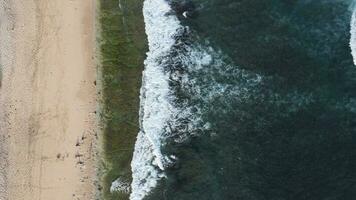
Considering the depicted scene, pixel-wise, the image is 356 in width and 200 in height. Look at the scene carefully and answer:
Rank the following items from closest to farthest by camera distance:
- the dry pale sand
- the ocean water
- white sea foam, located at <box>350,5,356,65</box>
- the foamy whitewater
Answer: the ocean water → the foamy whitewater → white sea foam, located at <box>350,5,356,65</box> → the dry pale sand

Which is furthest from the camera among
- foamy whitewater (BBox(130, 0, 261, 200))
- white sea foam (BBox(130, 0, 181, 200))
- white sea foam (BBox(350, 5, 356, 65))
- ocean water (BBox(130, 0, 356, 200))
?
white sea foam (BBox(350, 5, 356, 65))

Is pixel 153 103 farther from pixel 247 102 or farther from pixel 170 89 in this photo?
pixel 247 102

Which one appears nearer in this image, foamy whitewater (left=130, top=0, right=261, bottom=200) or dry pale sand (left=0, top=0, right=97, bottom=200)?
foamy whitewater (left=130, top=0, right=261, bottom=200)

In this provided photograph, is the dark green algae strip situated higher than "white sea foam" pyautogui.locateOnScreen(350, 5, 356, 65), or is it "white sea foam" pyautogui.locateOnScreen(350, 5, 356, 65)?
"white sea foam" pyautogui.locateOnScreen(350, 5, 356, 65)

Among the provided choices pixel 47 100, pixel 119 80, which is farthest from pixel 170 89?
pixel 47 100

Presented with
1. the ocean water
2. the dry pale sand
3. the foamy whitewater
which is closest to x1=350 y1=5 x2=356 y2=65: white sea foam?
the ocean water

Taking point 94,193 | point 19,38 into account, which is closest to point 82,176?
point 94,193

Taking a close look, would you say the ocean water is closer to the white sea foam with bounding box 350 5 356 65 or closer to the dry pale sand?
the white sea foam with bounding box 350 5 356 65
